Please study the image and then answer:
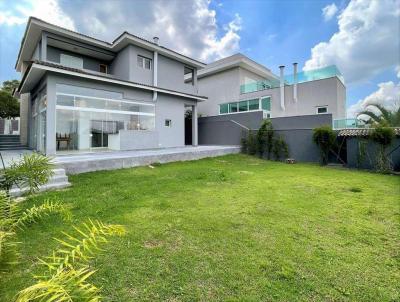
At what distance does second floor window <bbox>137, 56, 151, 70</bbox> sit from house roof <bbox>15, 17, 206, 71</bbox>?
2.45ft

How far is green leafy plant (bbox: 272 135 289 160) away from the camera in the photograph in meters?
14.6

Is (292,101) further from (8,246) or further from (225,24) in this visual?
(8,246)

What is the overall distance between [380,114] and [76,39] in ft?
64.1

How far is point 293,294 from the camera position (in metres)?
2.44

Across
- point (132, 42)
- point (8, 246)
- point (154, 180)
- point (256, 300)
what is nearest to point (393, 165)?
point (154, 180)

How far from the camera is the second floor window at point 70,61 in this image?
1403 centimetres

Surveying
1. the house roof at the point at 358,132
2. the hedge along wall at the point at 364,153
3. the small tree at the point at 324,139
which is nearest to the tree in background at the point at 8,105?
the small tree at the point at 324,139

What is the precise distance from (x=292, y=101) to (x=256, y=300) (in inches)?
715

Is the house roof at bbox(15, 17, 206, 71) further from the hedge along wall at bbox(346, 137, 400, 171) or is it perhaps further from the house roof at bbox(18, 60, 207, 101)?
the hedge along wall at bbox(346, 137, 400, 171)

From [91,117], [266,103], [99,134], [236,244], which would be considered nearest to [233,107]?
[266,103]

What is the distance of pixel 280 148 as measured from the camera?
48.6 ft

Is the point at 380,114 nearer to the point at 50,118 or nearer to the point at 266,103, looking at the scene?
the point at 266,103

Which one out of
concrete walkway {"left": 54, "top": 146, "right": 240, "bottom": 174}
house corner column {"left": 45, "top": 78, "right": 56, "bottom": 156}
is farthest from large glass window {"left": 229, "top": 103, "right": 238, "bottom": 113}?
house corner column {"left": 45, "top": 78, "right": 56, "bottom": 156}

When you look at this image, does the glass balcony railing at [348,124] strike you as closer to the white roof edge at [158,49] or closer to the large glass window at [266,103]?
the large glass window at [266,103]
